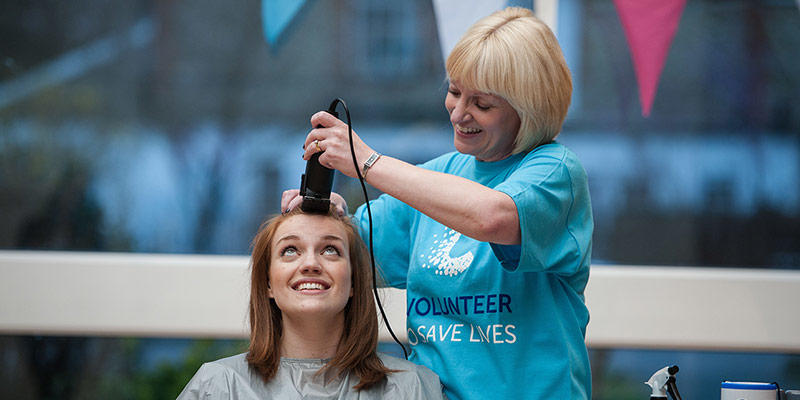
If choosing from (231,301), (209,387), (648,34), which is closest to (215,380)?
(209,387)

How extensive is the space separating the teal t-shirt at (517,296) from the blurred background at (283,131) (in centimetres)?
132

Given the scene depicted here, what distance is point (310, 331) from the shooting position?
161cm

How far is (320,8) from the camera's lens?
9.22 feet

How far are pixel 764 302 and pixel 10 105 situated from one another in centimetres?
288

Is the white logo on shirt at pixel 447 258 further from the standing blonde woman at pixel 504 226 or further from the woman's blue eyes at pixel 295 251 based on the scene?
the woman's blue eyes at pixel 295 251

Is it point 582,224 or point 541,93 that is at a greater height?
point 541,93

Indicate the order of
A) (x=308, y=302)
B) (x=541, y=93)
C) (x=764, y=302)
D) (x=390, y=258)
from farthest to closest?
1. (x=764, y=302)
2. (x=390, y=258)
3. (x=308, y=302)
4. (x=541, y=93)

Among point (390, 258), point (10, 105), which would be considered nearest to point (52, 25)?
point (10, 105)

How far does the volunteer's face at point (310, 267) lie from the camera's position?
5.12 feet

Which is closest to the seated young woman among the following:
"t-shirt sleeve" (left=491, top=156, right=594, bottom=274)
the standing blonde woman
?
the standing blonde woman

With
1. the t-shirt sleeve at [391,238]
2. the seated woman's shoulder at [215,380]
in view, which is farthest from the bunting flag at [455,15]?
the seated woman's shoulder at [215,380]

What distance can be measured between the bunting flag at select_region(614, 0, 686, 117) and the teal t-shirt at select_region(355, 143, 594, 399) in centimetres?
147

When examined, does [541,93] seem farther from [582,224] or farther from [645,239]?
[645,239]

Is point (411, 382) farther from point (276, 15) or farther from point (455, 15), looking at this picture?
point (276, 15)
